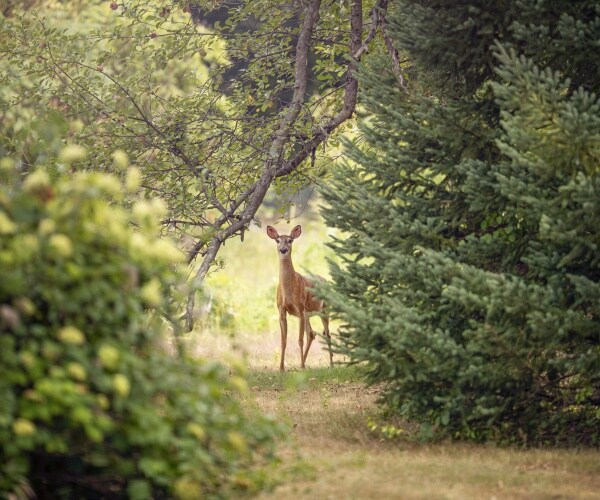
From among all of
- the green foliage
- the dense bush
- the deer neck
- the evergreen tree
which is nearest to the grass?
the evergreen tree

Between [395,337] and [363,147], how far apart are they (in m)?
5.39

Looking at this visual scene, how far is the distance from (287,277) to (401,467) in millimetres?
7153

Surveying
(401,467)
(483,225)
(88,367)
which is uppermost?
(483,225)

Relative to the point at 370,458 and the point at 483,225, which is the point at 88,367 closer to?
the point at 370,458

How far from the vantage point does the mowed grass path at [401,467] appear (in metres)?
6.48

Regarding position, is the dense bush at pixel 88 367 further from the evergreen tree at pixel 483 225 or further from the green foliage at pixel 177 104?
the green foliage at pixel 177 104

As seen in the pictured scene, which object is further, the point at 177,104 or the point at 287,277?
the point at 287,277

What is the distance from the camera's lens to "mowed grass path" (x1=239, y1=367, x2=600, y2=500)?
21.3 ft

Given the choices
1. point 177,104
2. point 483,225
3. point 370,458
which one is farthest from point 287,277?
point 370,458

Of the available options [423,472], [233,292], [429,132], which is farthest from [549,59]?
[233,292]

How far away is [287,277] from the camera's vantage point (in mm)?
14289

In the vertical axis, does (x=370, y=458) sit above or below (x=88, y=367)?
below

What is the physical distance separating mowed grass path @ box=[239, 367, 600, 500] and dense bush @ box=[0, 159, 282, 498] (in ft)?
2.94

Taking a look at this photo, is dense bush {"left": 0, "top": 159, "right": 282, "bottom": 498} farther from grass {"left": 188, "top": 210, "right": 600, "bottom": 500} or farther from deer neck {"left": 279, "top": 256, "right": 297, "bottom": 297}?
deer neck {"left": 279, "top": 256, "right": 297, "bottom": 297}
